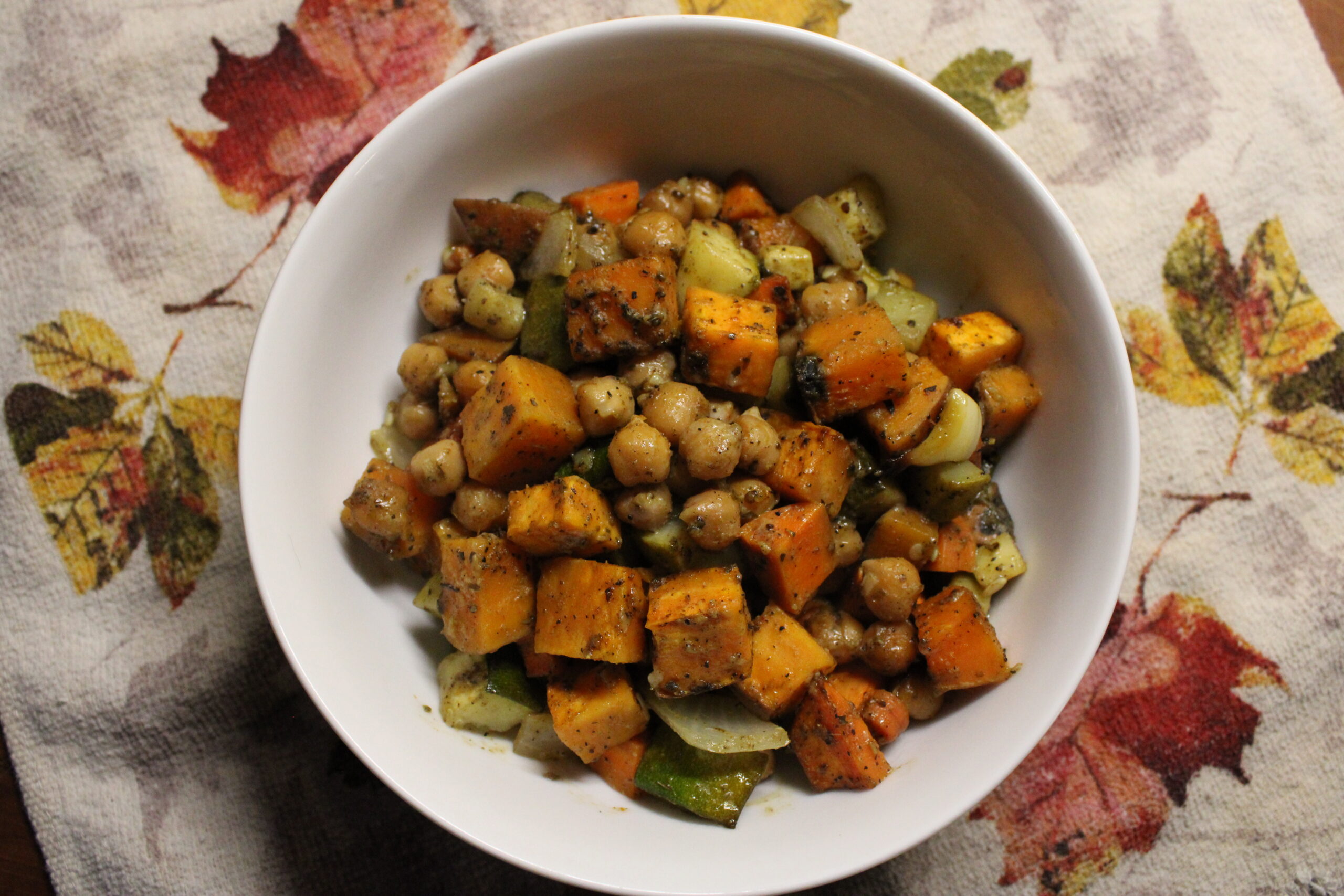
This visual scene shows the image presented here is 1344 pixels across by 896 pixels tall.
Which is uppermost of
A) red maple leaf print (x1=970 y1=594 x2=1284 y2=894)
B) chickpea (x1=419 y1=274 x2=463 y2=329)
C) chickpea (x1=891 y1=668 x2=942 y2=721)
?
chickpea (x1=419 y1=274 x2=463 y2=329)

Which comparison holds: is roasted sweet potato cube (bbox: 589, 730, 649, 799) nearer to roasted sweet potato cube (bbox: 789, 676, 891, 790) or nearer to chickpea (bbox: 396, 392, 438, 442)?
roasted sweet potato cube (bbox: 789, 676, 891, 790)

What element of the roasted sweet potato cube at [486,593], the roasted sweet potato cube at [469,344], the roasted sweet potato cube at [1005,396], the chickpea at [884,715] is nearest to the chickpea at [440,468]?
the roasted sweet potato cube at [486,593]

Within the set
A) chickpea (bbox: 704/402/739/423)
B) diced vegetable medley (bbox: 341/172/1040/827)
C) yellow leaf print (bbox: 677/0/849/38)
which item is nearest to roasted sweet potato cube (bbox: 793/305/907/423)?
diced vegetable medley (bbox: 341/172/1040/827)

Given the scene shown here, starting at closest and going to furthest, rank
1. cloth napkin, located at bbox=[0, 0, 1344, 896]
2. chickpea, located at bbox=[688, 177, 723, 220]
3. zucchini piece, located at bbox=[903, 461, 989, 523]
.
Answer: zucchini piece, located at bbox=[903, 461, 989, 523] → chickpea, located at bbox=[688, 177, 723, 220] → cloth napkin, located at bbox=[0, 0, 1344, 896]

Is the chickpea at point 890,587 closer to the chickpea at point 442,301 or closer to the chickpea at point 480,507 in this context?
the chickpea at point 480,507

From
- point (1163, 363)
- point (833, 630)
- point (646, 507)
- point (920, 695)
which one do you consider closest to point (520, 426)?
point (646, 507)

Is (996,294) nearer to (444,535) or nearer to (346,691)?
(444,535)

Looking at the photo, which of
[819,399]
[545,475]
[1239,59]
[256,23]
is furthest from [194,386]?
[1239,59]
